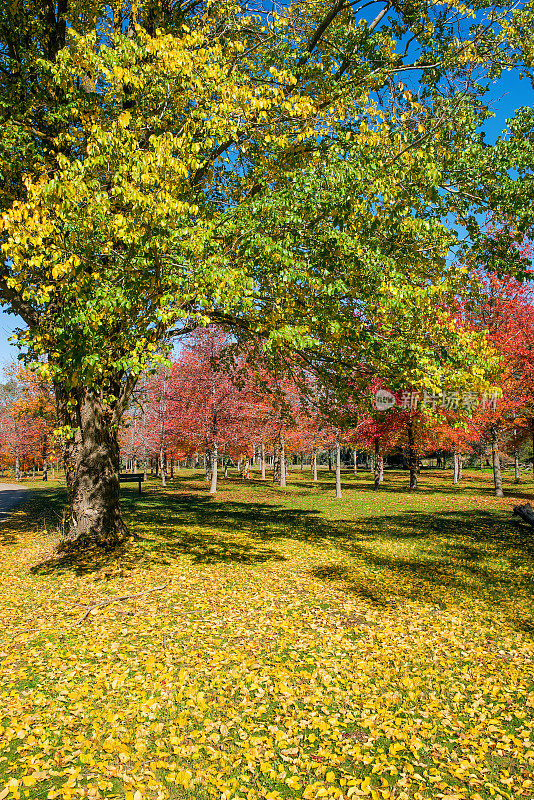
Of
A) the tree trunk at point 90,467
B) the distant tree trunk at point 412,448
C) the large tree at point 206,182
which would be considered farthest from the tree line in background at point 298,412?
the large tree at point 206,182

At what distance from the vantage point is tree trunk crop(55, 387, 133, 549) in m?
10.5

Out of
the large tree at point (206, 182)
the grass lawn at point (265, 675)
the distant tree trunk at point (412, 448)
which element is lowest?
the grass lawn at point (265, 675)

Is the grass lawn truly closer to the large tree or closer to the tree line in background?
the large tree

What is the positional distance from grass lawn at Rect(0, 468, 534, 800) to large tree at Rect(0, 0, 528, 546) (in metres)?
3.14

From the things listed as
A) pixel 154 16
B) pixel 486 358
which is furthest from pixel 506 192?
pixel 154 16

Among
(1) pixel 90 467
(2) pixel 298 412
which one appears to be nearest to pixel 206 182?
(1) pixel 90 467

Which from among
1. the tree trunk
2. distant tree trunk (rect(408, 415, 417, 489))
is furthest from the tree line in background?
the tree trunk

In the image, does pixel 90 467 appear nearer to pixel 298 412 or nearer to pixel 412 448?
pixel 298 412

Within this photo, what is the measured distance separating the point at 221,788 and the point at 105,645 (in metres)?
3.12

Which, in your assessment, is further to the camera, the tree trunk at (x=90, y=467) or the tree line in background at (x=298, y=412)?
the tree line in background at (x=298, y=412)

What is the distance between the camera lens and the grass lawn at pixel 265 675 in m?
3.82

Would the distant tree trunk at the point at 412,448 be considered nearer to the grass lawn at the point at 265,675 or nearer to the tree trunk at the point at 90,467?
Result: the grass lawn at the point at 265,675

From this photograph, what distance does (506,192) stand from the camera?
340 inches

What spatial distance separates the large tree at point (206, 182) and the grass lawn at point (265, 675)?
3143mm
